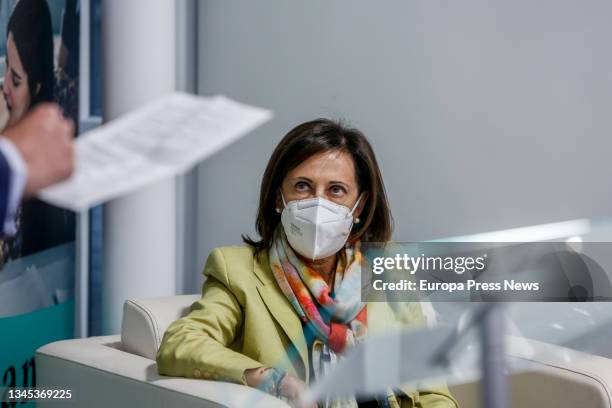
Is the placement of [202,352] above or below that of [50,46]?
below

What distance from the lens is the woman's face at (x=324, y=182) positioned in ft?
4.41

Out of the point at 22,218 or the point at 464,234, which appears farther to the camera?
the point at 464,234

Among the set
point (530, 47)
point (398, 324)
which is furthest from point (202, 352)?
point (530, 47)

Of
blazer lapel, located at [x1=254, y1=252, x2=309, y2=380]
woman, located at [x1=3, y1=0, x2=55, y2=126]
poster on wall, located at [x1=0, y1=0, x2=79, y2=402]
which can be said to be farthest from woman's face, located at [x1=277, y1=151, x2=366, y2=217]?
woman, located at [x1=3, y1=0, x2=55, y2=126]

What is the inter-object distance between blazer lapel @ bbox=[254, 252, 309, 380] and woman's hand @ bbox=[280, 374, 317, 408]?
10cm

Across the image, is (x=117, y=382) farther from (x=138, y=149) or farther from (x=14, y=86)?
(x=138, y=149)

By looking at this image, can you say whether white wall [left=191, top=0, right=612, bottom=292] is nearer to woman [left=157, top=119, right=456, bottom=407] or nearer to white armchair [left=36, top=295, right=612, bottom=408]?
woman [left=157, top=119, right=456, bottom=407]

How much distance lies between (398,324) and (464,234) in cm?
59

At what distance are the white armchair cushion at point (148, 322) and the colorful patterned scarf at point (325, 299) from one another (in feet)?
0.56

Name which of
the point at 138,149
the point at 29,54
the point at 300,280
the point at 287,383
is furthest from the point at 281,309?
the point at 138,149

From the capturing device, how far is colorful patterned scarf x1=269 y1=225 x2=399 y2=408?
4.21ft

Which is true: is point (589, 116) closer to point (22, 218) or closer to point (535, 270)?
point (535, 270)

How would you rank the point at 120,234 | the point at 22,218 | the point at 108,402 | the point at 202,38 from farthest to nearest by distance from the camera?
the point at 108,402 < the point at 202,38 < the point at 120,234 < the point at 22,218

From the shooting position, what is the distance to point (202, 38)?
1.17 meters
